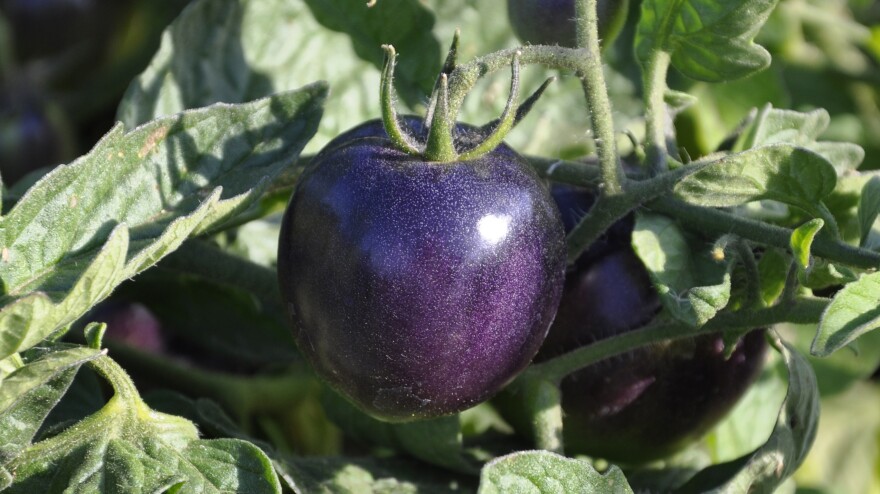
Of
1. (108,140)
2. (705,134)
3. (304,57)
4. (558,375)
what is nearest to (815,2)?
(705,134)

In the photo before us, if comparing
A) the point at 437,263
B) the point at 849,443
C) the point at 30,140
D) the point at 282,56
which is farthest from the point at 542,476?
the point at 30,140

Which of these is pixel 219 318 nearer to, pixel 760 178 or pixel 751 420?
pixel 751 420

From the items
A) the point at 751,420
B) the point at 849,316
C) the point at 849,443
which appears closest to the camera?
the point at 849,316

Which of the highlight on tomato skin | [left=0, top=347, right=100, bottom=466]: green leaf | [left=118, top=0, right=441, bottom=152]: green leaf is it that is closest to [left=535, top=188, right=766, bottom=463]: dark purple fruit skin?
the highlight on tomato skin

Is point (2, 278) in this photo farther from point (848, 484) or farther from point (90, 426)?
point (848, 484)

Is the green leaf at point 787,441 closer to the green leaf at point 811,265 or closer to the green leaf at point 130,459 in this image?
the green leaf at point 811,265

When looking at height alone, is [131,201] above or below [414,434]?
above
